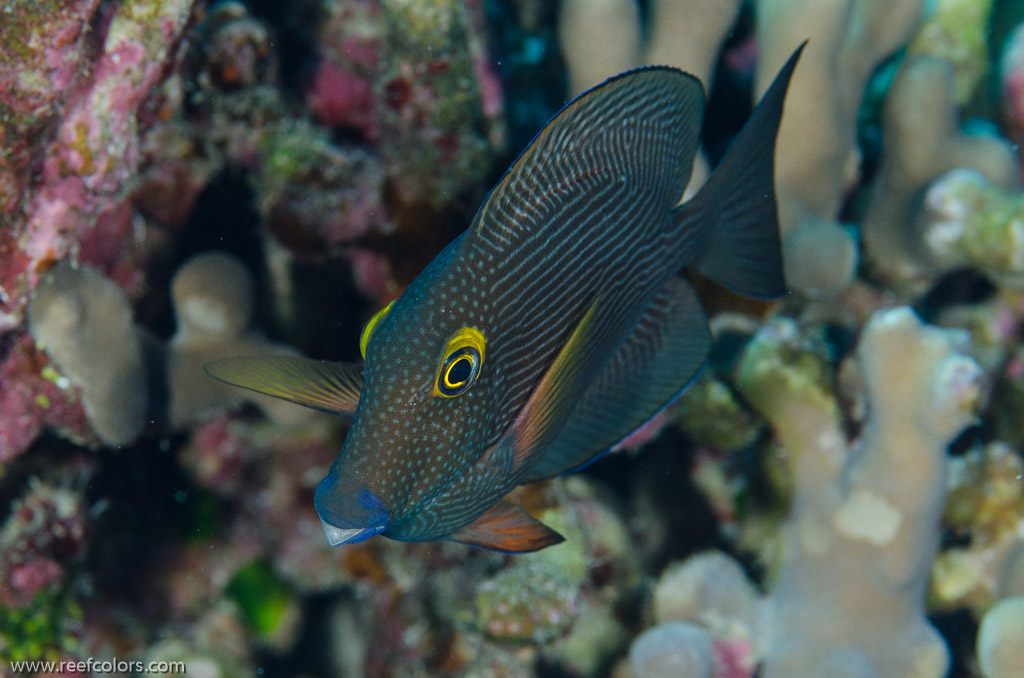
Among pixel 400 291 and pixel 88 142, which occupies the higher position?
pixel 88 142

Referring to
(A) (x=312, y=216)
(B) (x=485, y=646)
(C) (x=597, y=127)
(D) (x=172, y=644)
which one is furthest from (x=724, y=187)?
(D) (x=172, y=644)

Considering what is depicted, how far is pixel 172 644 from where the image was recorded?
11.8 ft

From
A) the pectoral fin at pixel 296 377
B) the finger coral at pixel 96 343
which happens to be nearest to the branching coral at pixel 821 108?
the pectoral fin at pixel 296 377

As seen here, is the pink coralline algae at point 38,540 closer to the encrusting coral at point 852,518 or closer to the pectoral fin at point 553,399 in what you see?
the pectoral fin at point 553,399

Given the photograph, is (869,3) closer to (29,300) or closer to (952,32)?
(952,32)

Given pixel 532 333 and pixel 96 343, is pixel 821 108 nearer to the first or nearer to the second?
pixel 532 333

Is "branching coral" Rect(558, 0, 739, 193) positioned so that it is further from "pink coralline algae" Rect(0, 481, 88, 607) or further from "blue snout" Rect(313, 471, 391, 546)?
"pink coralline algae" Rect(0, 481, 88, 607)

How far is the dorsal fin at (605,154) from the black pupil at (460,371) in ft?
0.97

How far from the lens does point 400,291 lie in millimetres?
3215

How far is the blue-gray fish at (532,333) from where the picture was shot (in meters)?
1.54

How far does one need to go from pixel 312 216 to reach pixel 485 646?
2050 millimetres

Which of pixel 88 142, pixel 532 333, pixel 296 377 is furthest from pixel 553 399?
pixel 88 142

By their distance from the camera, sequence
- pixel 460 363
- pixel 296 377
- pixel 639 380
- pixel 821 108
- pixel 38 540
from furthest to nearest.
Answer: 1. pixel 821 108
2. pixel 38 540
3. pixel 639 380
4. pixel 296 377
5. pixel 460 363

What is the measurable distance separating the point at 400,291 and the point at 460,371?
67.8 inches
